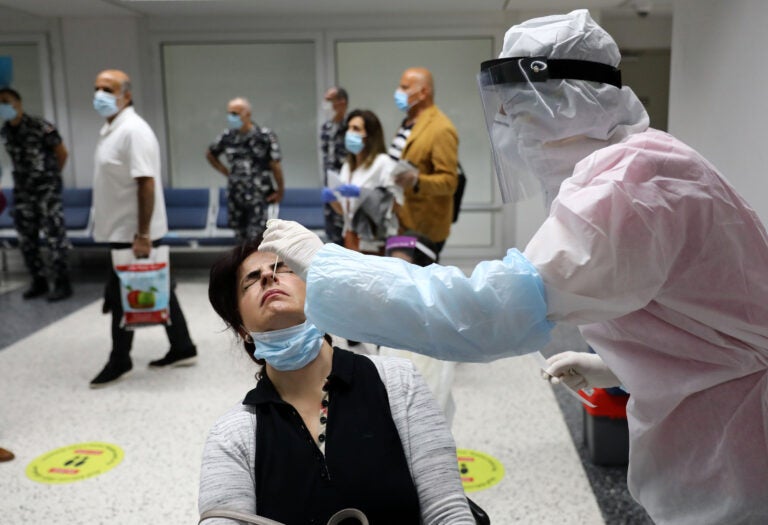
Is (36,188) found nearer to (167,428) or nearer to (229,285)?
(167,428)

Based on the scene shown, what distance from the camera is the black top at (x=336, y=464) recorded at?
1.53 meters

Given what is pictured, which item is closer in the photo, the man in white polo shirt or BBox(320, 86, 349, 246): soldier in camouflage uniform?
the man in white polo shirt

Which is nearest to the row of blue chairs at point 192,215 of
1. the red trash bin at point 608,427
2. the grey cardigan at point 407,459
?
the red trash bin at point 608,427

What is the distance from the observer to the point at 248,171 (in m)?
5.76

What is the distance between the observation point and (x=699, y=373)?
1169mm

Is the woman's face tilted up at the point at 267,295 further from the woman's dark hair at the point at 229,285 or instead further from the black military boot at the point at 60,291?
the black military boot at the point at 60,291

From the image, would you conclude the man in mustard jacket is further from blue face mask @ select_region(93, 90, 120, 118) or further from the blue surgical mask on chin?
the blue surgical mask on chin

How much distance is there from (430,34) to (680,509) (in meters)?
6.65

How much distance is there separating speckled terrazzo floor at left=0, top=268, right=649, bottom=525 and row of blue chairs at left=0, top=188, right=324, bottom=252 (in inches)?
71.5

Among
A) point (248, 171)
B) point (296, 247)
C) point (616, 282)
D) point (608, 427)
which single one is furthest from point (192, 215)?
point (616, 282)

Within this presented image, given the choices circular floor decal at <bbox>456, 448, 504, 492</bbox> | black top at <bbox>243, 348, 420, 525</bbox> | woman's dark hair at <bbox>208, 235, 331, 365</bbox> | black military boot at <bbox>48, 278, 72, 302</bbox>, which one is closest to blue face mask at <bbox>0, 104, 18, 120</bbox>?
black military boot at <bbox>48, 278, 72, 302</bbox>

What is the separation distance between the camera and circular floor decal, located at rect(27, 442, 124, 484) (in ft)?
9.95

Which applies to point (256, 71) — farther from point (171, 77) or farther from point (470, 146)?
point (470, 146)

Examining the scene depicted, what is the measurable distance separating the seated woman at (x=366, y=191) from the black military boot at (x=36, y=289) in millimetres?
3376
